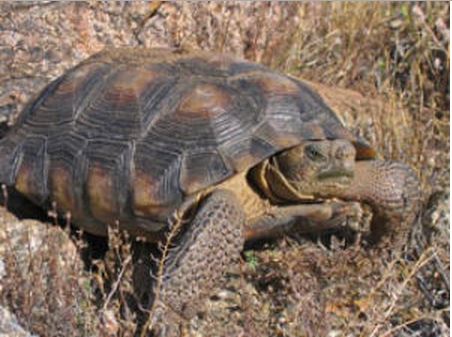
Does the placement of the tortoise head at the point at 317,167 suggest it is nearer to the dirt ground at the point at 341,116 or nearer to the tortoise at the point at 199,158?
the tortoise at the point at 199,158

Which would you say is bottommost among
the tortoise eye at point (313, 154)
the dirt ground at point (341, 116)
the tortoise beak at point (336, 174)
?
the dirt ground at point (341, 116)

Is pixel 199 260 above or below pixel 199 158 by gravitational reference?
below

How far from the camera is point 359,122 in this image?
5.27 meters

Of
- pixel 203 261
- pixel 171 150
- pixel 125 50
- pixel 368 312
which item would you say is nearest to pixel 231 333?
pixel 203 261

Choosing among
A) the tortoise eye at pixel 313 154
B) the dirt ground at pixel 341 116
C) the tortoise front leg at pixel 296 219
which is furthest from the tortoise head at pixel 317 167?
the dirt ground at pixel 341 116

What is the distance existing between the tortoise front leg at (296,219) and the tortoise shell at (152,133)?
29 centimetres

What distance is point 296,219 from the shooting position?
428cm

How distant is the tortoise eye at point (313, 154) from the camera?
4.11 m

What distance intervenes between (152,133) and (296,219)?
0.68 metres

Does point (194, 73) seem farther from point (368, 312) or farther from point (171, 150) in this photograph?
point (368, 312)

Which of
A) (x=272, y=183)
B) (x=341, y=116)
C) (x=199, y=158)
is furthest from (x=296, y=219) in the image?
(x=341, y=116)

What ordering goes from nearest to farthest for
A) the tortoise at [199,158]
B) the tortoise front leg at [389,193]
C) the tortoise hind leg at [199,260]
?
the tortoise hind leg at [199,260]
the tortoise at [199,158]
the tortoise front leg at [389,193]

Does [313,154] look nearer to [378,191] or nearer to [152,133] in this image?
[378,191]

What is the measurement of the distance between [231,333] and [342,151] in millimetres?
879
